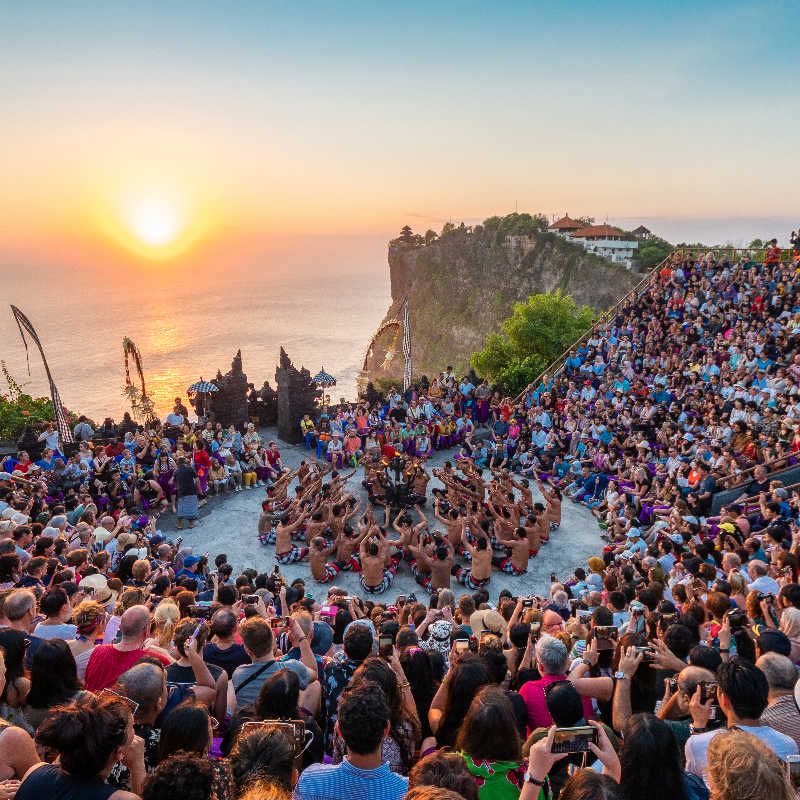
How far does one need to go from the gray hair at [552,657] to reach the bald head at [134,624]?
3037mm

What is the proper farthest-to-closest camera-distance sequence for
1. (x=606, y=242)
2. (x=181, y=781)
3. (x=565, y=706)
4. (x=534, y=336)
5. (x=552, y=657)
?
(x=606, y=242) → (x=534, y=336) → (x=552, y=657) → (x=565, y=706) → (x=181, y=781)

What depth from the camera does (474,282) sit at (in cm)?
7644

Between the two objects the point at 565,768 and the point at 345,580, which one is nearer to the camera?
the point at 565,768

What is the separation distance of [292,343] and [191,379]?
52.3 m

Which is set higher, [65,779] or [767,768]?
[767,768]

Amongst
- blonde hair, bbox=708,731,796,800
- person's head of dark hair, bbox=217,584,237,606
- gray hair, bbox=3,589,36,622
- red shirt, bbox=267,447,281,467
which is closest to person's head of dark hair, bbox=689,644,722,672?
blonde hair, bbox=708,731,796,800

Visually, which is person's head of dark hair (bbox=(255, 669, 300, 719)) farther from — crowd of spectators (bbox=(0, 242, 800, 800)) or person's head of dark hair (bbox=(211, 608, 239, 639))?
person's head of dark hair (bbox=(211, 608, 239, 639))

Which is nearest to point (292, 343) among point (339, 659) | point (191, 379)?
point (191, 379)

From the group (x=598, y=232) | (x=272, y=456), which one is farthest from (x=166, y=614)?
(x=598, y=232)

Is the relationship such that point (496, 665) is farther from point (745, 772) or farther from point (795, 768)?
point (745, 772)

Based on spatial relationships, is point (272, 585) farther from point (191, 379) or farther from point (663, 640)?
point (191, 379)

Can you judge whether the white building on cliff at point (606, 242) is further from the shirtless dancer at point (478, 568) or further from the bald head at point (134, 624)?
the bald head at point (134, 624)

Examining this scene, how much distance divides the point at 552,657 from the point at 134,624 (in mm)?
3160

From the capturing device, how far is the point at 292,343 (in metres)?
160
